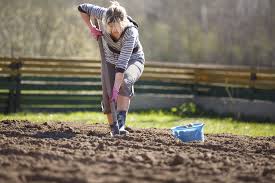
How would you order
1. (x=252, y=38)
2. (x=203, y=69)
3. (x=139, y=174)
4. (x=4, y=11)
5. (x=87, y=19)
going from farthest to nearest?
(x=252, y=38)
(x=4, y=11)
(x=203, y=69)
(x=87, y=19)
(x=139, y=174)

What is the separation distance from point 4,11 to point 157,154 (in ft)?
36.0

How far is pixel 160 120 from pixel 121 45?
14.8ft

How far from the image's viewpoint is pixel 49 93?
46.0 ft

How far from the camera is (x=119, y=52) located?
Result: 857cm

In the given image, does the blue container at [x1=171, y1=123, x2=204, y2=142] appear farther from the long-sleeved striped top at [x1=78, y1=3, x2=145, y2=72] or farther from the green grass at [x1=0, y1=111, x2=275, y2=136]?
the green grass at [x1=0, y1=111, x2=275, y2=136]

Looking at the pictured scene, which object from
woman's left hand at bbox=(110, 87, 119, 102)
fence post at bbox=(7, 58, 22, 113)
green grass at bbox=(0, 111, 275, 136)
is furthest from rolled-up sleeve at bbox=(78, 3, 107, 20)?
fence post at bbox=(7, 58, 22, 113)

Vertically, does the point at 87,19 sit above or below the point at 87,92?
above

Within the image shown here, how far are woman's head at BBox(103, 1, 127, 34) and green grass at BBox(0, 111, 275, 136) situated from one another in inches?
136

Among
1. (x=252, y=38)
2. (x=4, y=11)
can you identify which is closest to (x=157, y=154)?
(x=4, y=11)

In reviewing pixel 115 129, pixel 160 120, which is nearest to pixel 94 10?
pixel 115 129

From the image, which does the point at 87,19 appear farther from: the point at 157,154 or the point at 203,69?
the point at 203,69

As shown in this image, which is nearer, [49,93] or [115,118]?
[115,118]

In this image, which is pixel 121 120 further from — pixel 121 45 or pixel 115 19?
pixel 115 19

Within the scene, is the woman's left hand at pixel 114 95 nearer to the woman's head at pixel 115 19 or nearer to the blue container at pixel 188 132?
the woman's head at pixel 115 19
